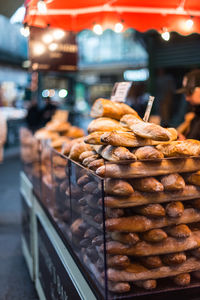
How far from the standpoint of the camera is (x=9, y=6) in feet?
12.4

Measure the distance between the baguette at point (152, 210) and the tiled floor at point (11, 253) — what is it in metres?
2.28

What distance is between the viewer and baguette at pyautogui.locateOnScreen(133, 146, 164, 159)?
1802mm

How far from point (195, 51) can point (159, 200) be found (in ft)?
24.8

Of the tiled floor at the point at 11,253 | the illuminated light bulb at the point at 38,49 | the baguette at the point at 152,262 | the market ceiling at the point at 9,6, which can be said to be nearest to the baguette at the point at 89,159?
the baguette at the point at 152,262

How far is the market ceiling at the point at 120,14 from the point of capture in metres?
3.80

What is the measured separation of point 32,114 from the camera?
8.49 m

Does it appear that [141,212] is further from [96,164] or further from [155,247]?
[96,164]

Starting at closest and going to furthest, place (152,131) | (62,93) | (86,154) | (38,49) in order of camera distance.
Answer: (152,131), (86,154), (38,49), (62,93)

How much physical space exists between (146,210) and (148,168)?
0.68 feet

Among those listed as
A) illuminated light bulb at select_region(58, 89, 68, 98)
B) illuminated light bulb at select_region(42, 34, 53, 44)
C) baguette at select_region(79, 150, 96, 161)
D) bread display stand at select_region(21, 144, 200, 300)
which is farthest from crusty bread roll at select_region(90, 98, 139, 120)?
illuminated light bulb at select_region(58, 89, 68, 98)

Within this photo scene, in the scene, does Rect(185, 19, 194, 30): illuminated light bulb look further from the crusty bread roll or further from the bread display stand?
the bread display stand

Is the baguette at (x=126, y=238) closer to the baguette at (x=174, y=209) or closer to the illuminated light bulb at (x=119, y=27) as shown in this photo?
the baguette at (x=174, y=209)

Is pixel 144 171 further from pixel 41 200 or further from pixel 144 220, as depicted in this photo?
pixel 41 200

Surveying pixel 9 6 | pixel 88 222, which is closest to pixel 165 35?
pixel 9 6
